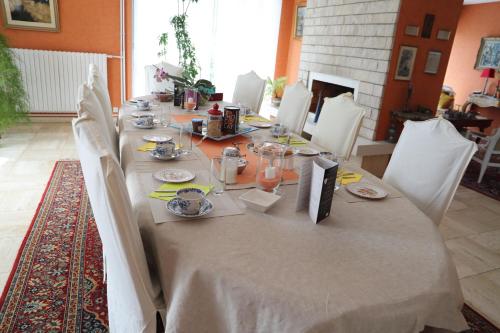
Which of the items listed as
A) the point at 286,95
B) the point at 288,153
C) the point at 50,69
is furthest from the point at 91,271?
the point at 50,69

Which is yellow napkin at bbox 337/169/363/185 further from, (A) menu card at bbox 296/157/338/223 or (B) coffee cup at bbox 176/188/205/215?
(B) coffee cup at bbox 176/188/205/215

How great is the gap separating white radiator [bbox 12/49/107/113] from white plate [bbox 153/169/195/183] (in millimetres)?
3362

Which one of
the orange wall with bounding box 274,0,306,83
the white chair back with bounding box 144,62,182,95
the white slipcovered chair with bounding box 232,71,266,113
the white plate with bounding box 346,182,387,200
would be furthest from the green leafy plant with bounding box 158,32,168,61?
the white plate with bounding box 346,182,387,200

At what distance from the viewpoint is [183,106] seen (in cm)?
286

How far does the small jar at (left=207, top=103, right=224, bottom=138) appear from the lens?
6.58 ft

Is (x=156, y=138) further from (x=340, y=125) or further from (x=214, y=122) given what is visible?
(x=340, y=125)

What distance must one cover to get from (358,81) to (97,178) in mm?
3376

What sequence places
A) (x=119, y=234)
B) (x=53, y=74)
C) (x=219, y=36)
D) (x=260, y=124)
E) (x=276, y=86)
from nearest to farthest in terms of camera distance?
1. (x=119, y=234)
2. (x=260, y=124)
3. (x=53, y=74)
4. (x=219, y=36)
5. (x=276, y=86)

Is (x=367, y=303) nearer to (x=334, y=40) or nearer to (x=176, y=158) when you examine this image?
(x=176, y=158)

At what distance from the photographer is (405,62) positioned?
3.43 meters

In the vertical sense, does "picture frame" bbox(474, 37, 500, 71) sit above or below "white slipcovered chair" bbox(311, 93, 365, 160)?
above

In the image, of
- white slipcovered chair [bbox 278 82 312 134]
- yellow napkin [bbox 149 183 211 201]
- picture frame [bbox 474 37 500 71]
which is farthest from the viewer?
picture frame [bbox 474 37 500 71]

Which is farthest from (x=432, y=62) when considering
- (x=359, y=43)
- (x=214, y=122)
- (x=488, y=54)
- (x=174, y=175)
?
(x=488, y=54)

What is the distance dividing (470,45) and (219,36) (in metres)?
4.56
